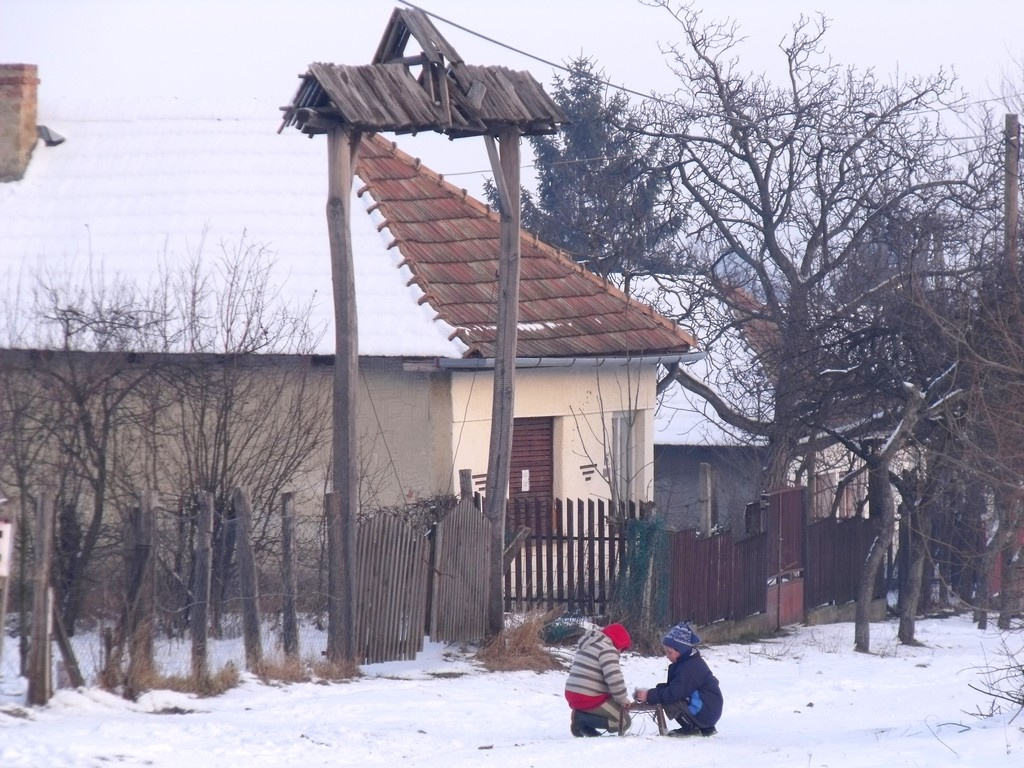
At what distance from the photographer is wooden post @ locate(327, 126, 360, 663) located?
10.5 meters

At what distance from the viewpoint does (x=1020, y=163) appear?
60.2 ft

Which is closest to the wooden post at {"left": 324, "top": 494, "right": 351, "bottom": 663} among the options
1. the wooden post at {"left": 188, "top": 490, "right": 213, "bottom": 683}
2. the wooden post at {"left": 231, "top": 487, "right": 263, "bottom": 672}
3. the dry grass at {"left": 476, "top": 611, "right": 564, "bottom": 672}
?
the wooden post at {"left": 231, "top": 487, "right": 263, "bottom": 672}

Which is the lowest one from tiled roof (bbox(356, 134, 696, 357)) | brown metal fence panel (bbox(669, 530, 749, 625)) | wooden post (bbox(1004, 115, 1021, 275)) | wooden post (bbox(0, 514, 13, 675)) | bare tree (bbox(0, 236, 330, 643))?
brown metal fence panel (bbox(669, 530, 749, 625))

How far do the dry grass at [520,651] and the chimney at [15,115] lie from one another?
388 inches

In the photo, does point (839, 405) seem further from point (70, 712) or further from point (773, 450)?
point (70, 712)

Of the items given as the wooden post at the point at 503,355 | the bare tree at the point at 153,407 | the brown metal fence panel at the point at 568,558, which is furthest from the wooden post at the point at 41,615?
the brown metal fence panel at the point at 568,558

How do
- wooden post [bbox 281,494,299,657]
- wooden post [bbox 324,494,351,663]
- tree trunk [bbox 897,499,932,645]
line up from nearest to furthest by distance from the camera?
wooden post [bbox 281,494,299,657] → wooden post [bbox 324,494,351,663] → tree trunk [bbox 897,499,932,645]

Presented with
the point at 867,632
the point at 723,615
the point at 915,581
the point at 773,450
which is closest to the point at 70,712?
the point at 723,615

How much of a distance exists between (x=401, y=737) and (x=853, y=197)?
14.6 m

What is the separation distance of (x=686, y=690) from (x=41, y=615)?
13.9ft

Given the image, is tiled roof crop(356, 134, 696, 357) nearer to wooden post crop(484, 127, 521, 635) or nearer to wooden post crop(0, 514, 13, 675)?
wooden post crop(484, 127, 521, 635)

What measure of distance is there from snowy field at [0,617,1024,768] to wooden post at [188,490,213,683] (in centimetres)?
35

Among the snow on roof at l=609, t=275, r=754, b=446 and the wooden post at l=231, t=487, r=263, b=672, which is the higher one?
the snow on roof at l=609, t=275, r=754, b=446

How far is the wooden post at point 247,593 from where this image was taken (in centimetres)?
982
